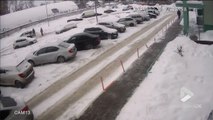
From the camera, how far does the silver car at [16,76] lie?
63.9 ft

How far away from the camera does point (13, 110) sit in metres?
12.3

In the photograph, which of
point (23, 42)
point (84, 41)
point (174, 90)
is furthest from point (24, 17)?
point (174, 90)

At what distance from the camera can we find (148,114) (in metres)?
13.5

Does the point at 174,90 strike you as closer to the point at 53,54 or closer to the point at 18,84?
the point at 18,84

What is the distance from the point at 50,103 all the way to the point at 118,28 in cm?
2179

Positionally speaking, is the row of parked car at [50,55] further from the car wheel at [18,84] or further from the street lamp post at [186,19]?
the street lamp post at [186,19]

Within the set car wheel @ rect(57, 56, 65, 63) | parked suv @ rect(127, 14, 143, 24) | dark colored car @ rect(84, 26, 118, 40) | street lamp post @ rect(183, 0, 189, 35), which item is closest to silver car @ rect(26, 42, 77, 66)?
car wheel @ rect(57, 56, 65, 63)

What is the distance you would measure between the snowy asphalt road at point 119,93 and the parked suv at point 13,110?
2.73 meters

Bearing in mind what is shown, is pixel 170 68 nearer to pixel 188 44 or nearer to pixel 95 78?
pixel 95 78

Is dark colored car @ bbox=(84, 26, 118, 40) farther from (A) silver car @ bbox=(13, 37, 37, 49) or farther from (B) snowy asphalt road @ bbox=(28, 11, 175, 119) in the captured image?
(A) silver car @ bbox=(13, 37, 37, 49)

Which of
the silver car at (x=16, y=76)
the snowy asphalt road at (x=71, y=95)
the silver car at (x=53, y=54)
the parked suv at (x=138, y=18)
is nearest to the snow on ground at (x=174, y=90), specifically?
the snowy asphalt road at (x=71, y=95)

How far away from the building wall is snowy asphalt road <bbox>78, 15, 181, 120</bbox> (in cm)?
1068

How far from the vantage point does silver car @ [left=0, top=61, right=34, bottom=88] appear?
63.9 feet

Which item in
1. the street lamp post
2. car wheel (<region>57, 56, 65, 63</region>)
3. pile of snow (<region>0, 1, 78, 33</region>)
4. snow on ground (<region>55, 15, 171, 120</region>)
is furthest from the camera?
pile of snow (<region>0, 1, 78, 33</region>)
